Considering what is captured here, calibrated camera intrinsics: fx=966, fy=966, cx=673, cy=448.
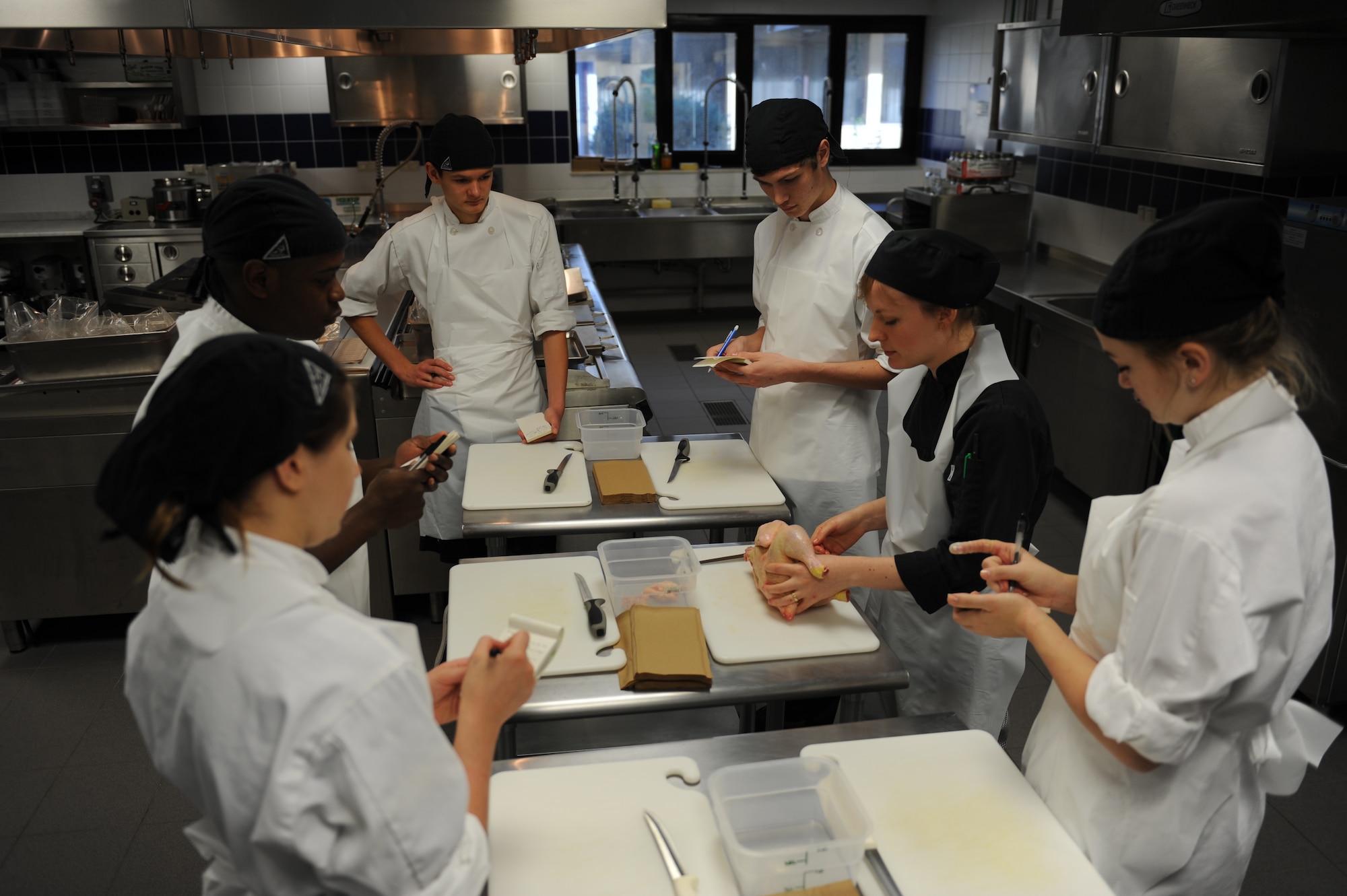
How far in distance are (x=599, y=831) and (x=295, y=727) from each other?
0.57m

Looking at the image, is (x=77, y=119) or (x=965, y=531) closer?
(x=965, y=531)

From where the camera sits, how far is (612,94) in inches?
294

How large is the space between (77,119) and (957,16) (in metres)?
6.04

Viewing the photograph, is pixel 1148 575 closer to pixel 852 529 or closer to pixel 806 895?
pixel 806 895

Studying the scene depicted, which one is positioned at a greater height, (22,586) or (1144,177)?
(1144,177)

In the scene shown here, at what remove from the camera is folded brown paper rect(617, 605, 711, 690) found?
5.33 ft

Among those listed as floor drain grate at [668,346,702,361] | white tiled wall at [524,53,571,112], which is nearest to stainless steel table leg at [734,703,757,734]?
floor drain grate at [668,346,702,361]

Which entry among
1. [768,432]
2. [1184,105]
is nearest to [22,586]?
[768,432]

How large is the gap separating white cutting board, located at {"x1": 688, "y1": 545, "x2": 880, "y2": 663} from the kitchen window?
6.05m

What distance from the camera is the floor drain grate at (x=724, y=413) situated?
557 cm

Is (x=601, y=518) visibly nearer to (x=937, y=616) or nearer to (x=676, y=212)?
(x=937, y=616)

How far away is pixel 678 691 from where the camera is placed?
1.63m

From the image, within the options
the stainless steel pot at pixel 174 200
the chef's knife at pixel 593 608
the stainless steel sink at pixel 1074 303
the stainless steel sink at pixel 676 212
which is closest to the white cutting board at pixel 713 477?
the chef's knife at pixel 593 608

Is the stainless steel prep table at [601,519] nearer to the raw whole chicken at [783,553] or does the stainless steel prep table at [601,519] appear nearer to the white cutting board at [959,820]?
the raw whole chicken at [783,553]
